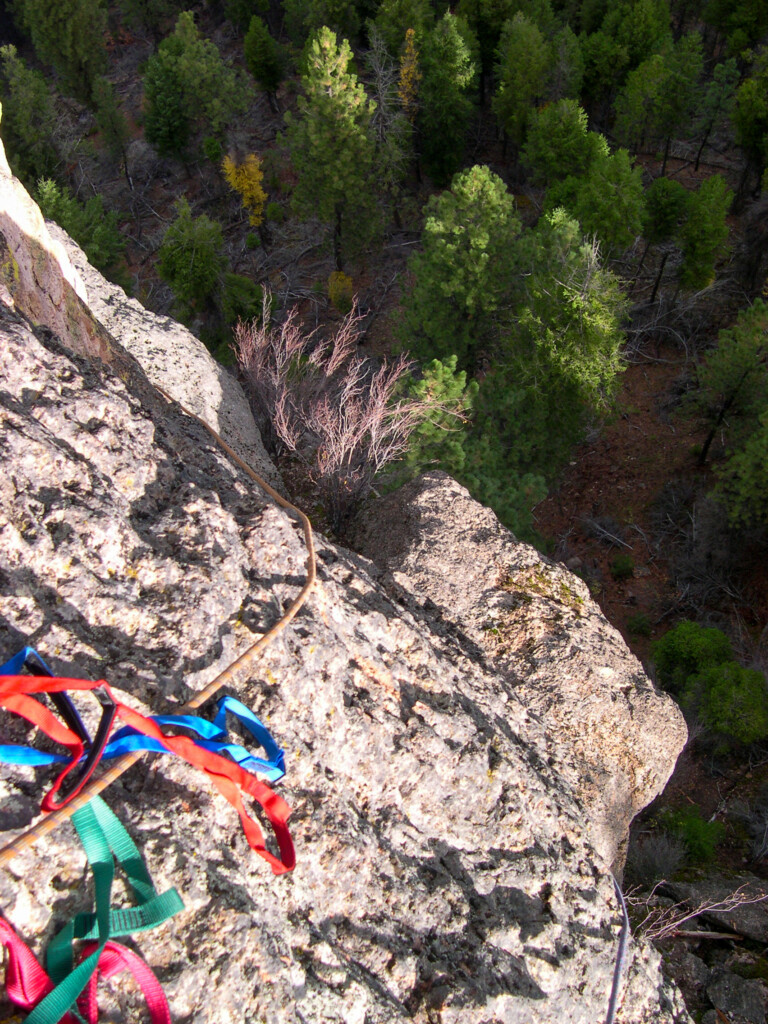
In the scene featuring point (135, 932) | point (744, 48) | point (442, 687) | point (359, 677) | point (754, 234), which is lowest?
point (754, 234)

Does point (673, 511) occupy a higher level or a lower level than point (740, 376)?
lower

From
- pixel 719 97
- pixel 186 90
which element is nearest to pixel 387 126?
pixel 186 90

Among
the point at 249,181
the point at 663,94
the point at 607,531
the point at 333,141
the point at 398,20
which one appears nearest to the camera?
the point at 607,531

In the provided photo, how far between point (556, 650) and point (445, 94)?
985 inches

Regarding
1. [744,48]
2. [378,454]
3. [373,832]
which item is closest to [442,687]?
[373,832]

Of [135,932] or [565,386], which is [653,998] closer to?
[135,932]

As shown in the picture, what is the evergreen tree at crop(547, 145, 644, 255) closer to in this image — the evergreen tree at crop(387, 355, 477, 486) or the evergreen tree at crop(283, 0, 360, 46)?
the evergreen tree at crop(387, 355, 477, 486)

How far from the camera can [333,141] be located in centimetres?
1980

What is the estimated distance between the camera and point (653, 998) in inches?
129

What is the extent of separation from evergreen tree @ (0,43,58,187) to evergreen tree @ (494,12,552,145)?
58.4 feet

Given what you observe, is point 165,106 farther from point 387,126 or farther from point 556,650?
point 556,650

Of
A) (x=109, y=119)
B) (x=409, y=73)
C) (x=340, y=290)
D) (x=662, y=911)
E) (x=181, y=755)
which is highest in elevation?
(x=109, y=119)

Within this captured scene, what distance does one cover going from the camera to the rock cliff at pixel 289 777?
2.18 m

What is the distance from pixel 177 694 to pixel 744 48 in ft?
110
